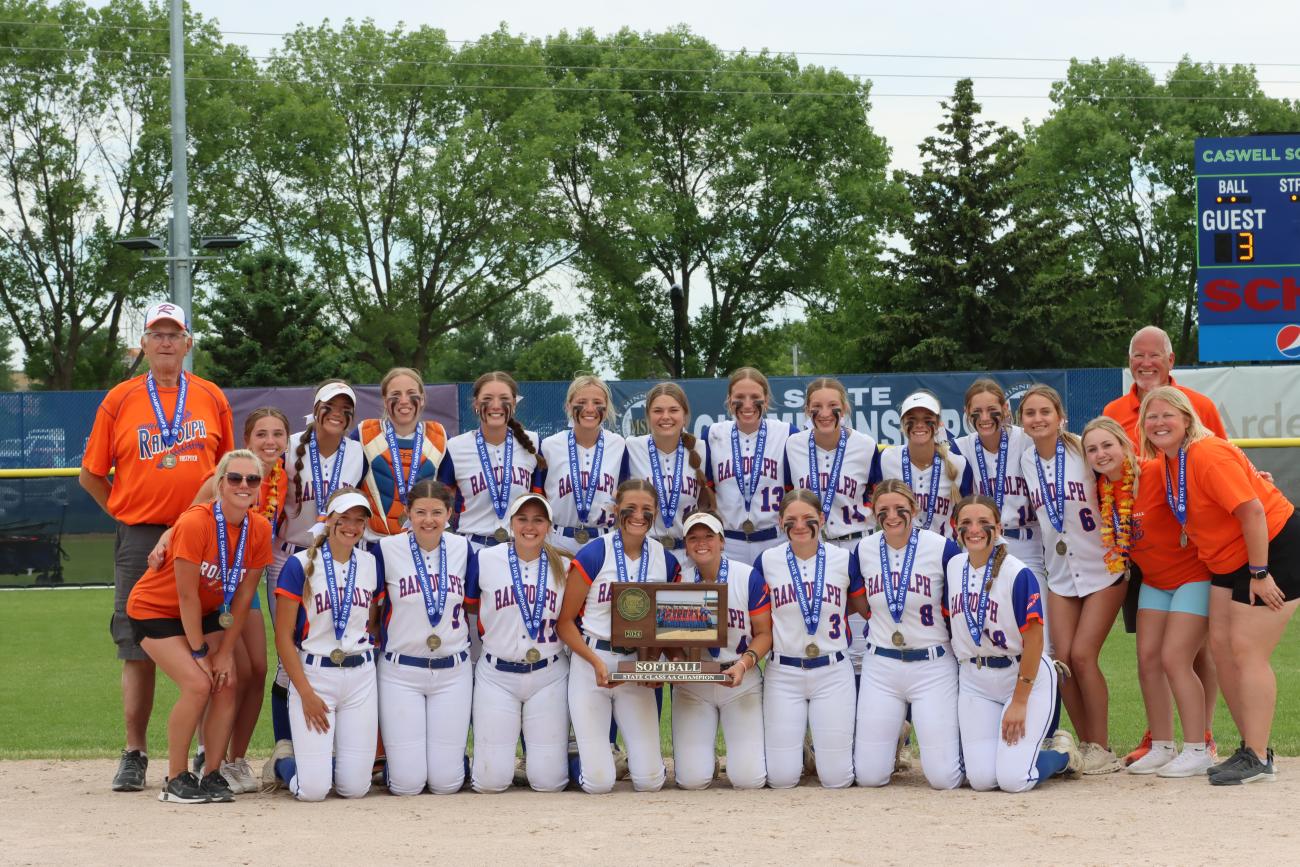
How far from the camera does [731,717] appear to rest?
631 cm

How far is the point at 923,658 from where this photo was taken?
6258 millimetres

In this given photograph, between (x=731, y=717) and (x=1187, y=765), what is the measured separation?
2.03 meters

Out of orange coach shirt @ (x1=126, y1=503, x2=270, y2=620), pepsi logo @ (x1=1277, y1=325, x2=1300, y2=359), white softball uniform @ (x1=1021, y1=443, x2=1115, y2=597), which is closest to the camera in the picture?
orange coach shirt @ (x1=126, y1=503, x2=270, y2=620)

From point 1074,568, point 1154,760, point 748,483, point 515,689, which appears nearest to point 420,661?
point 515,689

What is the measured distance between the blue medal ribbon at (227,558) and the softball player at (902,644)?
273cm

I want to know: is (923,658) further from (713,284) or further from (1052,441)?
(713,284)

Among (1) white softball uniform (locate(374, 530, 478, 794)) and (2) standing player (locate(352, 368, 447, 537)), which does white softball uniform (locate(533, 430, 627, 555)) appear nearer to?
(2) standing player (locate(352, 368, 447, 537))

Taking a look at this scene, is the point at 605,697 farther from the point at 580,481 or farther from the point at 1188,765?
the point at 1188,765

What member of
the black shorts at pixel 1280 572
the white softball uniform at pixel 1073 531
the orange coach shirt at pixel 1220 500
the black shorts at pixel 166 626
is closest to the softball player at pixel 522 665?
the black shorts at pixel 166 626

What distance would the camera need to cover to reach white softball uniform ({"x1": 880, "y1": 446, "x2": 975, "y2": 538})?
6.86 metres

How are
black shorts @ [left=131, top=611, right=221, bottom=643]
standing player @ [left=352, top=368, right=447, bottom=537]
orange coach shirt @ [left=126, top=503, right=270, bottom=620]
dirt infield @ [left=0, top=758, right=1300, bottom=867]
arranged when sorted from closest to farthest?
dirt infield @ [left=0, top=758, right=1300, bottom=867], orange coach shirt @ [left=126, top=503, right=270, bottom=620], black shorts @ [left=131, top=611, right=221, bottom=643], standing player @ [left=352, top=368, right=447, bottom=537]

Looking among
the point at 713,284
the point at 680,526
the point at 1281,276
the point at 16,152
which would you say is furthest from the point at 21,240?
the point at 680,526

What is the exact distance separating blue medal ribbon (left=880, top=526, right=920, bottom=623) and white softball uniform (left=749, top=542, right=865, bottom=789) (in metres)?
0.15

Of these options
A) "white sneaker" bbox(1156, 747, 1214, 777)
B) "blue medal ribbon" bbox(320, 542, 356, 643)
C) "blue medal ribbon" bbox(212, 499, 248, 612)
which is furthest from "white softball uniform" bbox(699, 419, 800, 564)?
"blue medal ribbon" bbox(212, 499, 248, 612)
